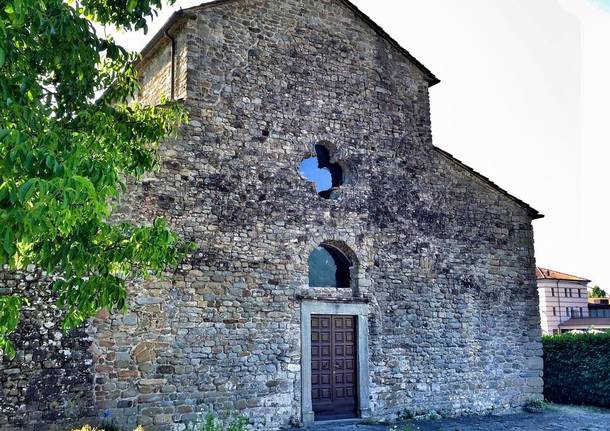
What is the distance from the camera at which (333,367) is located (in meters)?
10.7

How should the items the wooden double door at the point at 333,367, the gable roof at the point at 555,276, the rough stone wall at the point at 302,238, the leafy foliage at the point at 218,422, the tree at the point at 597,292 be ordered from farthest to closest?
the tree at the point at 597,292, the gable roof at the point at 555,276, the wooden double door at the point at 333,367, the rough stone wall at the point at 302,238, the leafy foliage at the point at 218,422

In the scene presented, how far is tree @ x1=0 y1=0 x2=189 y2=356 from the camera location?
3.05 m

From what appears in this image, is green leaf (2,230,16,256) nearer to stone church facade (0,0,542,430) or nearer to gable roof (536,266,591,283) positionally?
stone church facade (0,0,542,430)

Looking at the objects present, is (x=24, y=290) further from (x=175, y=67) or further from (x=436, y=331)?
(x=436, y=331)

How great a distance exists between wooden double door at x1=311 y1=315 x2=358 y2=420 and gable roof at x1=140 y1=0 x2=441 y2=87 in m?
6.10

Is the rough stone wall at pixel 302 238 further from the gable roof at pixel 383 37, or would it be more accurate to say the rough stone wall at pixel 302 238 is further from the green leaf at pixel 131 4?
the green leaf at pixel 131 4

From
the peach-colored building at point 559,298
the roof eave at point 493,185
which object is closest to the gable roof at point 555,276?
the peach-colored building at point 559,298

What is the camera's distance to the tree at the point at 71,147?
10.00 feet

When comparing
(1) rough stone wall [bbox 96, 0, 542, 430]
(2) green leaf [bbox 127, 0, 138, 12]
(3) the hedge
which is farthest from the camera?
(3) the hedge

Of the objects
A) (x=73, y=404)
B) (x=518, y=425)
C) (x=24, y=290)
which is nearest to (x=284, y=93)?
(x=24, y=290)

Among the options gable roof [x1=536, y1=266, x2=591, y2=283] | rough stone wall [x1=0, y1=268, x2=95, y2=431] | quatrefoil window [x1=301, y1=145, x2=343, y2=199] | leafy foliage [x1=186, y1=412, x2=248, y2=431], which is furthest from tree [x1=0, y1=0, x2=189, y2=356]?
gable roof [x1=536, y1=266, x2=591, y2=283]

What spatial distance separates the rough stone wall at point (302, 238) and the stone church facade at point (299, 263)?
3 centimetres

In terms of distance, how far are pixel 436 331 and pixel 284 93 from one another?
5933mm

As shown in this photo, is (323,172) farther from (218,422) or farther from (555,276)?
(555,276)
